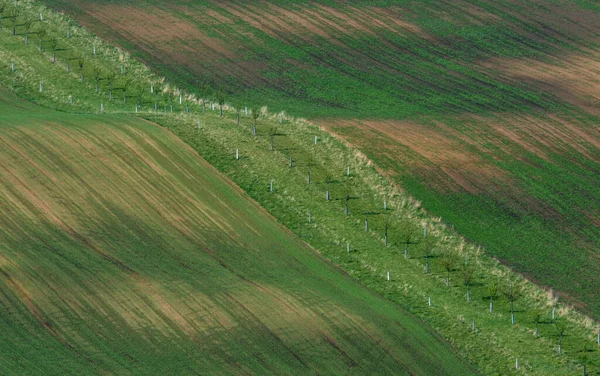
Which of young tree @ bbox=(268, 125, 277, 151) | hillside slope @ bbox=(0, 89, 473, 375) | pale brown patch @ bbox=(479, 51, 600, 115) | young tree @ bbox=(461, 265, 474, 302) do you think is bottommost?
hillside slope @ bbox=(0, 89, 473, 375)

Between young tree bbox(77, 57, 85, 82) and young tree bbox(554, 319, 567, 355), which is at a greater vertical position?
young tree bbox(554, 319, 567, 355)

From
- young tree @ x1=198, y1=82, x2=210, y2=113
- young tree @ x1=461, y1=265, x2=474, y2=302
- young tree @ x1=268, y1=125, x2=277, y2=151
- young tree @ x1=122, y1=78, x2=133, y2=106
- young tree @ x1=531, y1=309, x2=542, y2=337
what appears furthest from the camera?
young tree @ x1=198, y1=82, x2=210, y2=113

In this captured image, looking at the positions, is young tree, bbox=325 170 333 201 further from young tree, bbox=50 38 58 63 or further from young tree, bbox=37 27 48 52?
young tree, bbox=37 27 48 52

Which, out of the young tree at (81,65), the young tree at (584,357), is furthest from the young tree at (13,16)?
the young tree at (584,357)

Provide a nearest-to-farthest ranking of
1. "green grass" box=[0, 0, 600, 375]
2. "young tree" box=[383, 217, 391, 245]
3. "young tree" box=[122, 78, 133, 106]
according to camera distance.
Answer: "green grass" box=[0, 0, 600, 375]
"young tree" box=[383, 217, 391, 245]
"young tree" box=[122, 78, 133, 106]

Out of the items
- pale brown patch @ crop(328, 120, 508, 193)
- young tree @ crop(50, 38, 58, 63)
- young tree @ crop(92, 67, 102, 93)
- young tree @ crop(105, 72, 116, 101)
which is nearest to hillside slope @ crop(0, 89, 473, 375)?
pale brown patch @ crop(328, 120, 508, 193)

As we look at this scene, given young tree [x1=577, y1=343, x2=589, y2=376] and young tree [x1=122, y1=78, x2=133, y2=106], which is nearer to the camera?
young tree [x1=577, y1=343, x2=589, y2=376]

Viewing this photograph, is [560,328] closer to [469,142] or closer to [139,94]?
[469,142]
